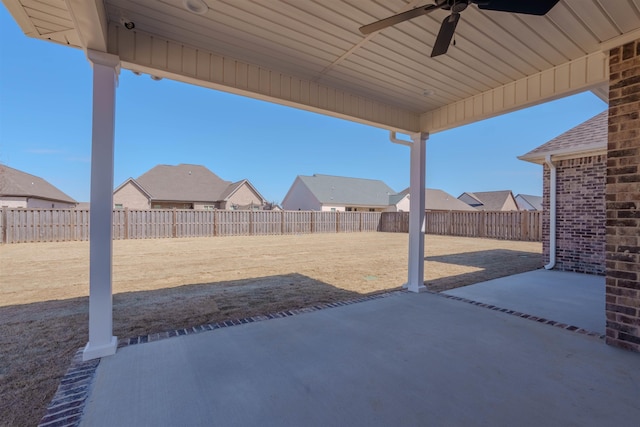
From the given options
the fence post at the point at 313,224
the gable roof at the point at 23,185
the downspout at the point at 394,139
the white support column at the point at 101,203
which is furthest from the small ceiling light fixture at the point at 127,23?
the gable roof at the point at 23,185

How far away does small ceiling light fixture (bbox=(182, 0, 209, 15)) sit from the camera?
87.7 inches

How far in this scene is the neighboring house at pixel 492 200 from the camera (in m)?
35.9

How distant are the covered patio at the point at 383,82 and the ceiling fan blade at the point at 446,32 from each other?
104 millimetres

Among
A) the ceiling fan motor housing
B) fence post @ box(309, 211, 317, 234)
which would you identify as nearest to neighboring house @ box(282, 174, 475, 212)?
fence post @ box(309, 211, 317, 234)

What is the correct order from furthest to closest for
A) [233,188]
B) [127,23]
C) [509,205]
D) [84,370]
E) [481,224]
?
[509,205] < [233,188] < [481,224] < [127,23] < [84,370]

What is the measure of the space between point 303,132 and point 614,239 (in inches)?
1109

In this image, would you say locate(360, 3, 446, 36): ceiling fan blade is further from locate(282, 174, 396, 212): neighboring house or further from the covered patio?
locate(282, 174, 396, 212): neighboring house

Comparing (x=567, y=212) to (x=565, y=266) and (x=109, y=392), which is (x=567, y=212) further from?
(x=109, y=392)

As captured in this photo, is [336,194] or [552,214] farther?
[336,194]

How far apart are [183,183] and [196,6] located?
80.3 ft

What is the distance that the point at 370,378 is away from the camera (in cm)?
224

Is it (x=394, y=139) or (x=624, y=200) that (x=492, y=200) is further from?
(x=624, y=200)

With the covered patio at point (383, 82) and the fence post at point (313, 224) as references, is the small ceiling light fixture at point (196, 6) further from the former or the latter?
the fence post at point (313, 224)

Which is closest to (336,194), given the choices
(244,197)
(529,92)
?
(244,197)
